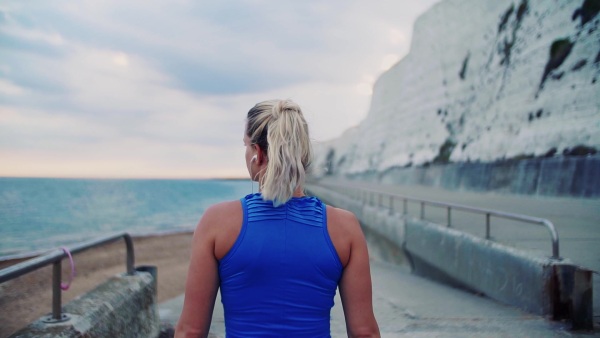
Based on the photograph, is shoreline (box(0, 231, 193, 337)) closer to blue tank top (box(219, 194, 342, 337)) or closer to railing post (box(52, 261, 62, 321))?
railing post (box(52, 261, 62, 321))

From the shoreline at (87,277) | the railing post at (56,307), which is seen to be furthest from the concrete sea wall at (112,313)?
the shoreline at (87,277)

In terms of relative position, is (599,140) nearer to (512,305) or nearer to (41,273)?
(512,305)

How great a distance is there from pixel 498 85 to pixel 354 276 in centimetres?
2491

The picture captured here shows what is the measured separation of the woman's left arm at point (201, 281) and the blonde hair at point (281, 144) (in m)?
0.22

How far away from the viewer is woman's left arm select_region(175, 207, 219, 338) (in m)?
1.70

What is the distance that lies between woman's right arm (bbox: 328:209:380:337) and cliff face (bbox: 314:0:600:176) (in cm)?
25

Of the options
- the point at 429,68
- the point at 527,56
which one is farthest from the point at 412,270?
the point at 429,68

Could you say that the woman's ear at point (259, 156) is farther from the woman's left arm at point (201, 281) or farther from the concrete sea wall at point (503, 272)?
the concrete sea wall at point (503, 272)

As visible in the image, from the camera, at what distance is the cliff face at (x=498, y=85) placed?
16000mm

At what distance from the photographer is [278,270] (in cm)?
166

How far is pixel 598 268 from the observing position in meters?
6.55

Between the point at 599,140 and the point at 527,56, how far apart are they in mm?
8142

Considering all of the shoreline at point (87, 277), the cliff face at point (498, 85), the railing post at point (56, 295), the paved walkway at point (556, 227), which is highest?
the cliff face at point (498, 85)

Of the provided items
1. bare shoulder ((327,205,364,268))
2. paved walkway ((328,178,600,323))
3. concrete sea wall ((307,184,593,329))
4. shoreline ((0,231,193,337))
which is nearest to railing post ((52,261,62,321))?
bare shoulder ((327,205,364,268))
